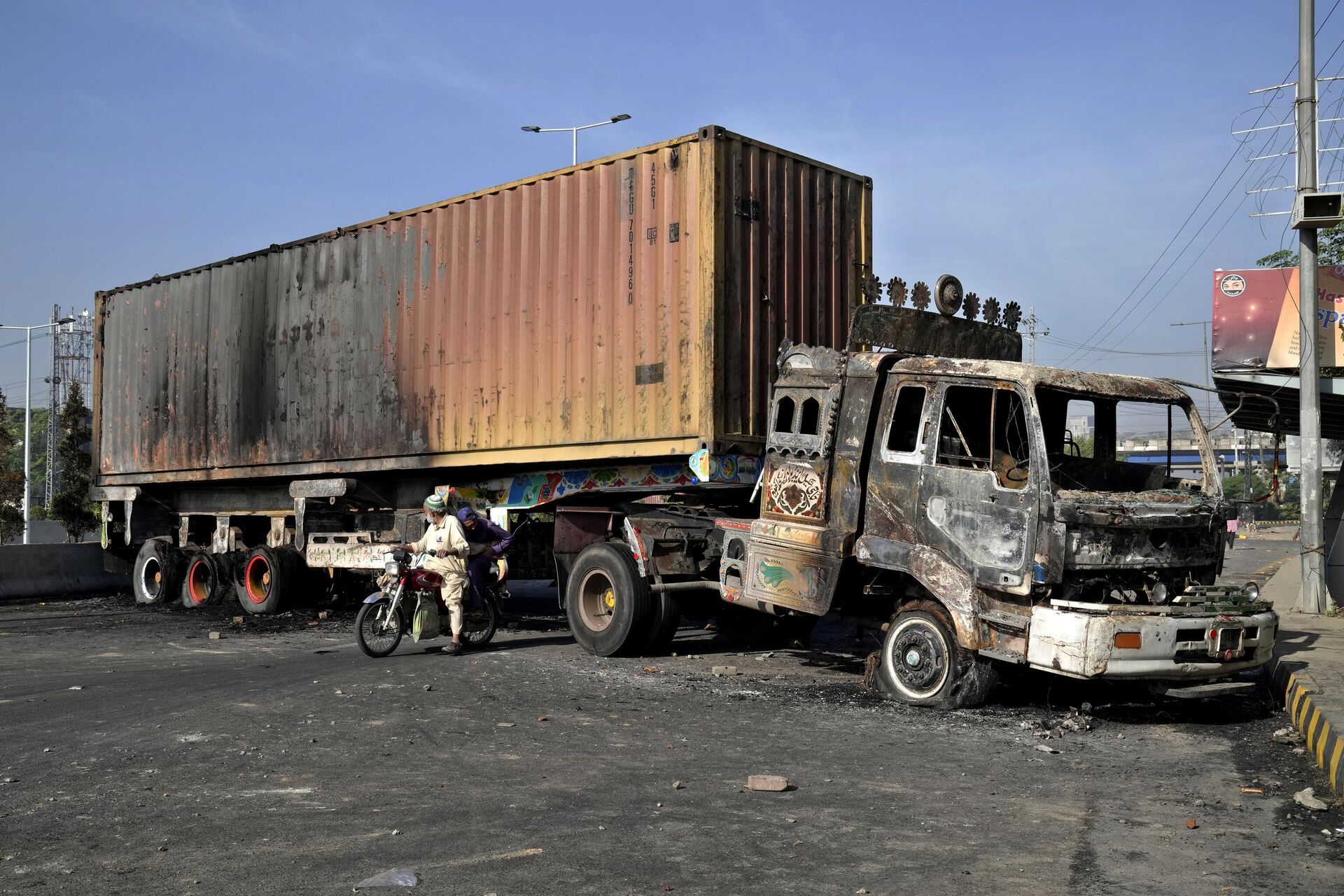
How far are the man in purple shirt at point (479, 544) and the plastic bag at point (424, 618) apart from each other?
511 mm

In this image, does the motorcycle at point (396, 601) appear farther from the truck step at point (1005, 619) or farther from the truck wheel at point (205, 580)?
the truck wheel at point (205, 580)

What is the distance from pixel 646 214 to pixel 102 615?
33.8ft

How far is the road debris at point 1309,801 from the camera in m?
5.23

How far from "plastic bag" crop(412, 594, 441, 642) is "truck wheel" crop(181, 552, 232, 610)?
712cm

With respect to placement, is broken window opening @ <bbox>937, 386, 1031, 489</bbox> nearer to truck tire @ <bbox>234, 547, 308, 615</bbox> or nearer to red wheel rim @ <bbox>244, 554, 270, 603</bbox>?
truck tire @ <bbox>234, 547, 308, 615</bbox>

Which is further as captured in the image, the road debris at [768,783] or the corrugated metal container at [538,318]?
the corrugated metal container at [538,318]

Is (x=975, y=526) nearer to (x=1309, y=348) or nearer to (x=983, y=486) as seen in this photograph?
(x=983, y=486)

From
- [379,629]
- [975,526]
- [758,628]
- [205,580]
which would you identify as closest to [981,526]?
[975,526]

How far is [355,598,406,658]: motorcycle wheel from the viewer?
10.3m

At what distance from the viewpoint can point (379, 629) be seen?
10.4 m

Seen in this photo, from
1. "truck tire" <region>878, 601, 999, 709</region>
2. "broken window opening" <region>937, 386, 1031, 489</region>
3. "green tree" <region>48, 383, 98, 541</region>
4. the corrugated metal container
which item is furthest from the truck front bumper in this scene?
"green tree" <region>48, 383, 98, 541</region>

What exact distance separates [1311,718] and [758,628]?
5.22m

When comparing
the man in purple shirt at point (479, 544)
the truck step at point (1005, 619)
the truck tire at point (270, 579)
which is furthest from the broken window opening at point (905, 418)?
the truck tire at point (270, 579)

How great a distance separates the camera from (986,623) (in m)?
7.37
